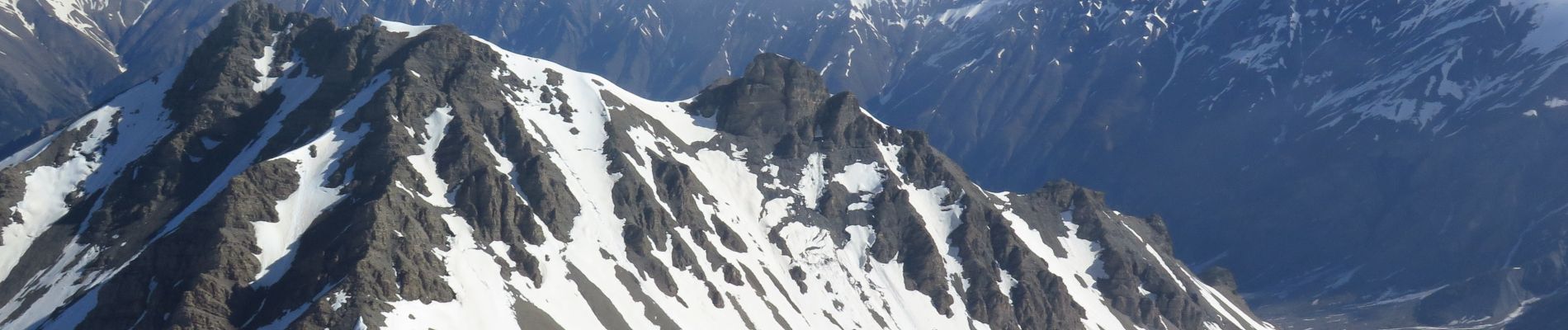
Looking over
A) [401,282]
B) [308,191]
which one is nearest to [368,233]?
[401,282]

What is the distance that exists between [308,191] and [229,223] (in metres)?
17.3

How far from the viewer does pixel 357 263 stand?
557 ft

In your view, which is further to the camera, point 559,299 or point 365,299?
point 559,299

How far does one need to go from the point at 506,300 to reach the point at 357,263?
21267 millimetres

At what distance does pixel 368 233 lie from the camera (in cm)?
17725

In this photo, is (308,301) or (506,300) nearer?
(308,301)

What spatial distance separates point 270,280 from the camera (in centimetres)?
17538

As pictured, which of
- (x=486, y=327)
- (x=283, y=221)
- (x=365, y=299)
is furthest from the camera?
(x=283, y=221)

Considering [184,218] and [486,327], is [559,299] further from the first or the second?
[184,218]

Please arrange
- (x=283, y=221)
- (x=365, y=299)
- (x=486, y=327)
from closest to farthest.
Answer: (x=365, y=299)
(x=486, y=327)
(x=283, y=221)

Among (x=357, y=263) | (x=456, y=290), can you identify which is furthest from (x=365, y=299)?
(x=456, y=290)

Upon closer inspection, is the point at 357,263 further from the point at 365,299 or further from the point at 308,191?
the point at 308,191

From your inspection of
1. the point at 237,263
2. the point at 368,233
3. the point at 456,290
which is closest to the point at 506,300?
the point at 456,290

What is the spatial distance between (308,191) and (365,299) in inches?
1458
